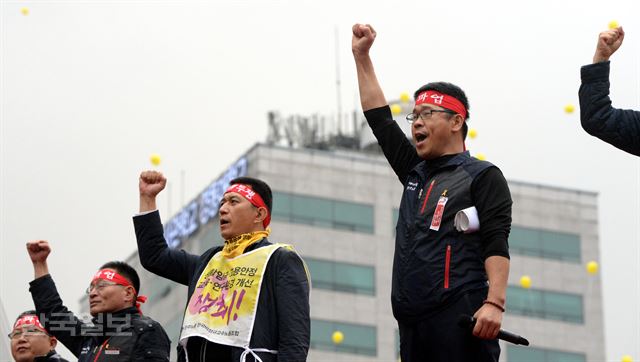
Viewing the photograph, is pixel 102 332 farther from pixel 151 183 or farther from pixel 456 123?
pixel 456 123

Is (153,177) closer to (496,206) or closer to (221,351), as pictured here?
(221,351)

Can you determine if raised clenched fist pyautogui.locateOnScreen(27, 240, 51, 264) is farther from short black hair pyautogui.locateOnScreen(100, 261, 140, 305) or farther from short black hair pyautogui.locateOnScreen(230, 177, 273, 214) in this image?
short black hair pyautogui.locateOnScreen(230, 177, 273, 214)

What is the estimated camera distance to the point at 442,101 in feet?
26.2

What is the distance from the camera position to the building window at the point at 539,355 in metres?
58.3

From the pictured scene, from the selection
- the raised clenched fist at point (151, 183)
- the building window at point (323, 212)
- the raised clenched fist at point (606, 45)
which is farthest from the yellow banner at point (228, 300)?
the building window at point (323, 212)

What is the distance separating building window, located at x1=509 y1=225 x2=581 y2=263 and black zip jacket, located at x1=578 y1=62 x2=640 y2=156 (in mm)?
53429

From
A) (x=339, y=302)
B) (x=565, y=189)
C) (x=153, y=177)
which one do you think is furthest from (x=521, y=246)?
(x=153, y=177)

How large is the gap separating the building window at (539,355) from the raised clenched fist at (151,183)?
50198 millimetres

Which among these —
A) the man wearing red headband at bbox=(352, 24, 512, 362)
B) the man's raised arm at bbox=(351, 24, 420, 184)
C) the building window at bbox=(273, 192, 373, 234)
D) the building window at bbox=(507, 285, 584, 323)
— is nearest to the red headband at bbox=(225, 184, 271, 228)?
the man's raised arm at bbox=(351, 24, 420, 184)

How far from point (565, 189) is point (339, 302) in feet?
38.1

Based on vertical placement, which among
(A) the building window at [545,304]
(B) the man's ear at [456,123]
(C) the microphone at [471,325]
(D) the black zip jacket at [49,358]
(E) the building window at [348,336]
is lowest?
(E) the building window at [348,336]

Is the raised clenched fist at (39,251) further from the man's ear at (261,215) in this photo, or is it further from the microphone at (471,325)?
the microphone at (471,325)

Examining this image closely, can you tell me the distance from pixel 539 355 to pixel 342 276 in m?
8.30

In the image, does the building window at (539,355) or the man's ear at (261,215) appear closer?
the man's ear at (261,215)
